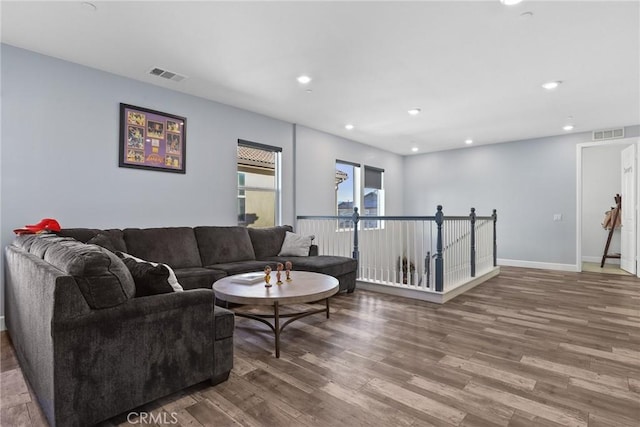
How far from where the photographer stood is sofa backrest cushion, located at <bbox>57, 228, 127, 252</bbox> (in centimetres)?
307


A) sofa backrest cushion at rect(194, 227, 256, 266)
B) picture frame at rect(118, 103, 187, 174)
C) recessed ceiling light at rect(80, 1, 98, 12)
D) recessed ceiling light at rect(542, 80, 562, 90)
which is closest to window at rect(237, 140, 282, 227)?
sofa backrest cushion at rect(194, 227, 256, 266)

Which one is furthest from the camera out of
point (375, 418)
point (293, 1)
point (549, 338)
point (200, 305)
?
point (549, 338)

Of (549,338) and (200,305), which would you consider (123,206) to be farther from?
(549,338)

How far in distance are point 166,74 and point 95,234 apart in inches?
73.6

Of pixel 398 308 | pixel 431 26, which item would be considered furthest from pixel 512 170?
pixel 431 26

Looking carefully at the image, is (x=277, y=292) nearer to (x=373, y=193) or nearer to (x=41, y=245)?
(x=41, y=245)

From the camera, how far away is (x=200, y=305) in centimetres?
199

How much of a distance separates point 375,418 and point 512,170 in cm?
669

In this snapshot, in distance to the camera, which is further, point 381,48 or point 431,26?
point 381,48

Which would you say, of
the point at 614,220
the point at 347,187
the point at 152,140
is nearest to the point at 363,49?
the point at 152,140

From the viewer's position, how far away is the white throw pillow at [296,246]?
Result: 4645mm

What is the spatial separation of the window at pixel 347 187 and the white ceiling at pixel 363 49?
2.09 meters

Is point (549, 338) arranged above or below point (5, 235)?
below

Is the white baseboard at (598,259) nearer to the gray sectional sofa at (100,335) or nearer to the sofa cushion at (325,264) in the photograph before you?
the sofa cushion at (325,264)
